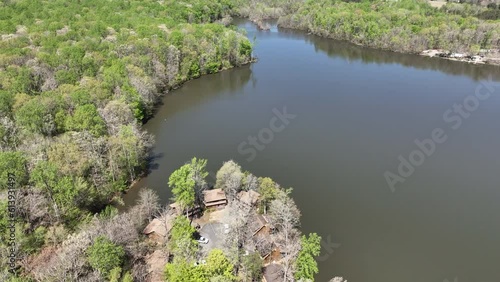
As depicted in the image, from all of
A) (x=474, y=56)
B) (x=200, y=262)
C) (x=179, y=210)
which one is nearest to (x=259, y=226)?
(x=200, y=262)

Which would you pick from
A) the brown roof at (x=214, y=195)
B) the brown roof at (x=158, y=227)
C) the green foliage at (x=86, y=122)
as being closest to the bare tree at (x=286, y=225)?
the brown roof at (x=214, y=195)

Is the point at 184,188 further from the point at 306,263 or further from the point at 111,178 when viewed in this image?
the point at 306,263

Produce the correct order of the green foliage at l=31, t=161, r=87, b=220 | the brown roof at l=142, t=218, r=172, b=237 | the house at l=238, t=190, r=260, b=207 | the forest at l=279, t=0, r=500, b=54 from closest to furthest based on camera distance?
the green foliage at l=31, t=161, r=87, b=220 < the brown roof at l=142, t=218, r=172, b=237 < the house at l=238, t=190, r=260, b=207 < the forest at l=279, t=0, r=500, b=54

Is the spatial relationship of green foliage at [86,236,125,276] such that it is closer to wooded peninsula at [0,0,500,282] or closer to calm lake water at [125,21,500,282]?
wooded peninsula at [0,0,500,282]

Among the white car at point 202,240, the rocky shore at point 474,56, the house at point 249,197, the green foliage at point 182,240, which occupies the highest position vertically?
the rocky shore at point 474,56

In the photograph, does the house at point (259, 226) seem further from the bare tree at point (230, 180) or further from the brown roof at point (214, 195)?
the brown roof at point (214, 195)

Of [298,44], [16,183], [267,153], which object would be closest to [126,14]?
[298,44]

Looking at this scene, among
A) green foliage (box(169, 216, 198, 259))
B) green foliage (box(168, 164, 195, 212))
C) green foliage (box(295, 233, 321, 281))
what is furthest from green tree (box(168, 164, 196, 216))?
green foliage (box(295, 233, 321, 281))
